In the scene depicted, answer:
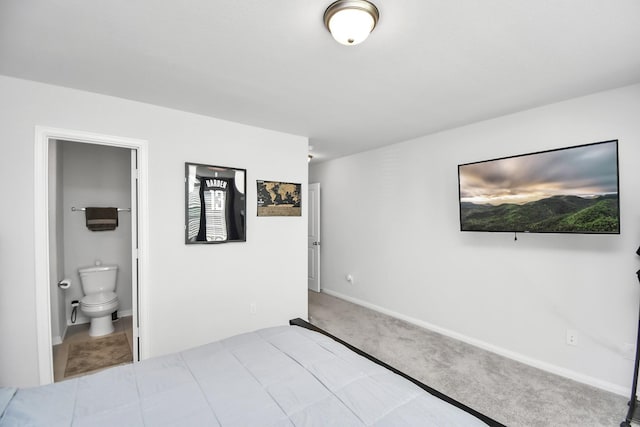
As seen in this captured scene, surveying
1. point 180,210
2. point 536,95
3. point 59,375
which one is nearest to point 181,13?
point 180,210

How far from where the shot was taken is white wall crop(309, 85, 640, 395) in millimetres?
2334

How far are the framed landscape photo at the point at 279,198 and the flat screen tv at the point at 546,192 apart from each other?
1922mm

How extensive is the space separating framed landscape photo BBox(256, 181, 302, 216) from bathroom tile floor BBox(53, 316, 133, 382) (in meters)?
2.13

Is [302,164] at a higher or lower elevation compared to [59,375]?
higher

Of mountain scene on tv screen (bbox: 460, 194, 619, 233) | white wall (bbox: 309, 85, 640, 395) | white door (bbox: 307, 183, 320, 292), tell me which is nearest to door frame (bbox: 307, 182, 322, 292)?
white door (bbox: 307, 183, 320, 292)

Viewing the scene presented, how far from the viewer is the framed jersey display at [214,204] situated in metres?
2.88

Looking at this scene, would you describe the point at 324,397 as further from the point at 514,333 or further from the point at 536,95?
the point at 536,95

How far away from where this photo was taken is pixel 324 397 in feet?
4.11

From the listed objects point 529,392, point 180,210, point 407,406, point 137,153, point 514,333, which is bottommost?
point 529,392

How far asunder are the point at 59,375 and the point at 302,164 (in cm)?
317

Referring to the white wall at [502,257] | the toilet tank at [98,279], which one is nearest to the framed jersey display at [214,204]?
the toilet tank at [98,279]

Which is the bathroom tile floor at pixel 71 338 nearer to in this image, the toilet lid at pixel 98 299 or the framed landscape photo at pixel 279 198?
the toilet lid at pixel 98 299

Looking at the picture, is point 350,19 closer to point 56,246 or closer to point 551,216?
point 551,216

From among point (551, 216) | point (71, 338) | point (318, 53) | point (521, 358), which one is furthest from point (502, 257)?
point (71, 338)
